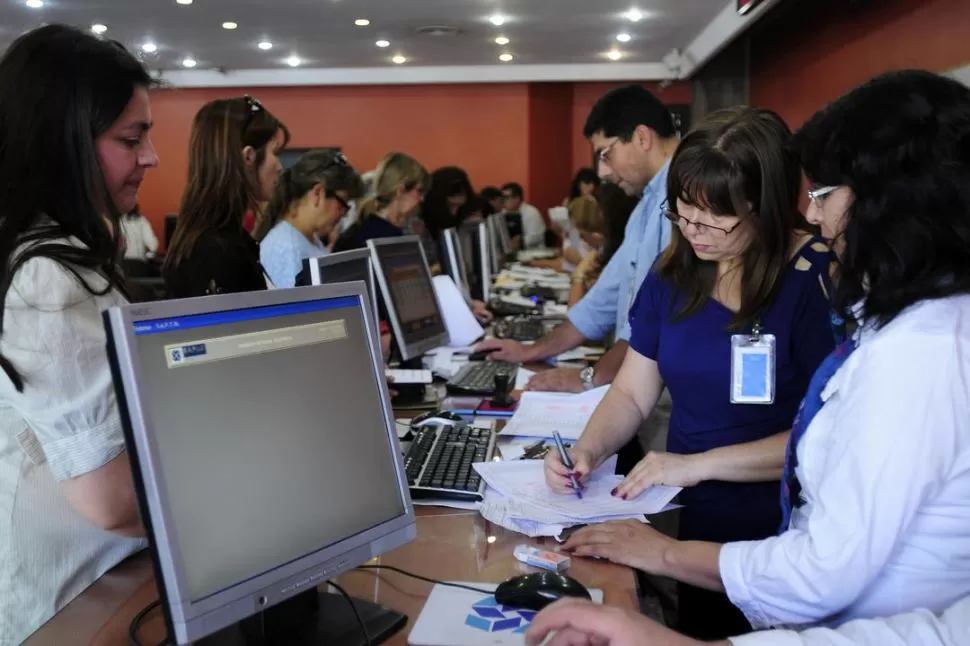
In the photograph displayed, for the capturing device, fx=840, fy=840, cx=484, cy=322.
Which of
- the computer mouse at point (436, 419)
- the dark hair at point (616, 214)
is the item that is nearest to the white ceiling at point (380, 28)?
the dark hair at point (616, 214)

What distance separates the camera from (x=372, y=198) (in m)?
4.33

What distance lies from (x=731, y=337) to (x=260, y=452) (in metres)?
1.12

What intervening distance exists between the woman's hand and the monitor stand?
0.53m

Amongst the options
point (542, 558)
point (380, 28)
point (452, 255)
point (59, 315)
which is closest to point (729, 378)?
point (542, 558)

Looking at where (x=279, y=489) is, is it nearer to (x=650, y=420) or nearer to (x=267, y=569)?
(x=267, y=569)

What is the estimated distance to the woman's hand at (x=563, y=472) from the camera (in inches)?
65.6

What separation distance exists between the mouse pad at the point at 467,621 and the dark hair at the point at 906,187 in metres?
0.64

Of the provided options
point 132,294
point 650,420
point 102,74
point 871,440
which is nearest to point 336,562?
point 132,294

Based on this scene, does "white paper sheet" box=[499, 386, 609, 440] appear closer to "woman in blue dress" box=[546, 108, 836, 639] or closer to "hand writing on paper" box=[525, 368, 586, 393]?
"hand writing on paper" box=[525, 368, 586, 393]

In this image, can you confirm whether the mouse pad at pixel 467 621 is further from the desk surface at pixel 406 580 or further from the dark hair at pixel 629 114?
the dark hair at pixel 629 114

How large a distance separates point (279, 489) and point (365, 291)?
331 millimetres

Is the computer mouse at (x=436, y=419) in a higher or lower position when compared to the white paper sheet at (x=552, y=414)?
higher

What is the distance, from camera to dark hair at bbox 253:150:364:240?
322 cm

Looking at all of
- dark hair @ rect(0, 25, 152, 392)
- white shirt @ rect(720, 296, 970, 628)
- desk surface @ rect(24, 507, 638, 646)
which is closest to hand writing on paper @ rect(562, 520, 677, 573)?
desk surface @ rect(24, 507, 638, 646)
